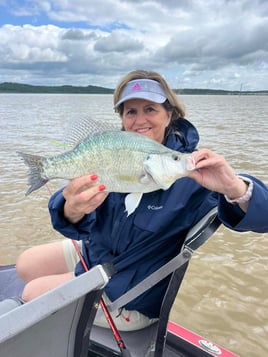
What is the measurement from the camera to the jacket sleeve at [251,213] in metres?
2.30

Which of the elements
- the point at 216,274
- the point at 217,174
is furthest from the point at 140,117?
the point at 216,274

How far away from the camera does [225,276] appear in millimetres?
5887

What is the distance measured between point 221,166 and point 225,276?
4.06m

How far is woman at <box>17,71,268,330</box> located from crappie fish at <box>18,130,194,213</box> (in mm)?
73

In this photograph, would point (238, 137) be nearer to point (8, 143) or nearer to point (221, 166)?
point (8, 143)

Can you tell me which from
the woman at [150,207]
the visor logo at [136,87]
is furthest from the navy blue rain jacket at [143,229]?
the visor logo at [136,87]

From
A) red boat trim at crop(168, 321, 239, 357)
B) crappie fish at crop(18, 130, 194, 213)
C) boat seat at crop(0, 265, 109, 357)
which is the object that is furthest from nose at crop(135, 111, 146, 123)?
red boat trim at crop(168, 321, 239, 357)

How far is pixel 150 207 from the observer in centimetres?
272

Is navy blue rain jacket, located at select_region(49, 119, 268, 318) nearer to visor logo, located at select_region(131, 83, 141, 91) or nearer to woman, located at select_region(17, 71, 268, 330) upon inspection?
woman, located at select_region(17, 71, 268, 330)

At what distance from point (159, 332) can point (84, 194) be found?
105cm

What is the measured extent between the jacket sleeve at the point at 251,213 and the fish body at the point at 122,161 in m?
0.38

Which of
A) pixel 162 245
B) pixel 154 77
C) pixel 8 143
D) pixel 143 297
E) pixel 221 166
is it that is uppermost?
pixel 154 77

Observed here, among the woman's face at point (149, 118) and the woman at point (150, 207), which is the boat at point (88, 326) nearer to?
the woman at point (150, 207)

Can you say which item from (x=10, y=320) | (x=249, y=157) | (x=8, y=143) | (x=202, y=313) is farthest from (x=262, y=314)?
(x=8, y=143)
